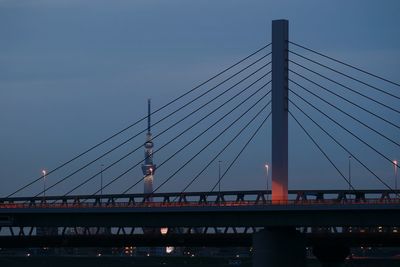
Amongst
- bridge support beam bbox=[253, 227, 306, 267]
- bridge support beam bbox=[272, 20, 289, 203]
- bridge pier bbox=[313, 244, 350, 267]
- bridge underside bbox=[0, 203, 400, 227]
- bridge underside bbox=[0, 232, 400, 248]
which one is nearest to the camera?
bridge underside bbox=[0, 203, 400, 227]

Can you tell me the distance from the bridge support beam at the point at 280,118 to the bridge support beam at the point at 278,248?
4295 mm

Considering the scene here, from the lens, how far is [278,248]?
87938 millimetres

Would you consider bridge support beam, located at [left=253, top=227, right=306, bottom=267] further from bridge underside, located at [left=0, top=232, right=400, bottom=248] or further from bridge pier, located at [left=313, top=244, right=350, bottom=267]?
bridge pier, located at [left=313, top=244, right=350, bottom=267]

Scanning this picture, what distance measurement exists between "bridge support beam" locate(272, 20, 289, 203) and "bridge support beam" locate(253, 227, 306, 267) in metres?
4.30

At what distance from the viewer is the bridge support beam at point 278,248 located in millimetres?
87375

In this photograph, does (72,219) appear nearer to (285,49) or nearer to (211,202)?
(211,202)

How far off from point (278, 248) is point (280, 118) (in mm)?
10040

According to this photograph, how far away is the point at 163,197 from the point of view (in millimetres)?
102062

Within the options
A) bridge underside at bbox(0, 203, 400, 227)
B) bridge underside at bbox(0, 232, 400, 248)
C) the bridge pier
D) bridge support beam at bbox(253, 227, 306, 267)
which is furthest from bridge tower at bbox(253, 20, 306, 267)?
the bridge pier

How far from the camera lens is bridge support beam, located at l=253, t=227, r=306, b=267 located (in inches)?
3440

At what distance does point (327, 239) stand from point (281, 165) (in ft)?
91.1

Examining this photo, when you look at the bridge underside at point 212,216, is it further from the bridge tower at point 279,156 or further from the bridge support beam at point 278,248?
the bridge tower at point 279,156

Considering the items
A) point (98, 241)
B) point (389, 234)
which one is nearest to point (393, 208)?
point (389, 234)

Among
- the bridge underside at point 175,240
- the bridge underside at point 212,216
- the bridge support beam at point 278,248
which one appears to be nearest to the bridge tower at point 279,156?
the bridge support beam at point 278,248
